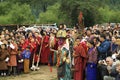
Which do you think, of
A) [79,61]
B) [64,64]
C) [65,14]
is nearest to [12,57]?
[64,64]

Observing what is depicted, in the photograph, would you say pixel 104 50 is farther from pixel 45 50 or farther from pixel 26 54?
pixel 45 50

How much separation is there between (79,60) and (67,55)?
41cm

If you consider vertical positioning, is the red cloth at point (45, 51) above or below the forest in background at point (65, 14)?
below

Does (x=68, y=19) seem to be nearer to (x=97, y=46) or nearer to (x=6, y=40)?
(x=6, y=40)

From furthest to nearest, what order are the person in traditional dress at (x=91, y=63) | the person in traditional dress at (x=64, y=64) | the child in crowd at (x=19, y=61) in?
the child in crowd at (x=19, y=61)
the person in traditional dress at (x=64, y=64)
the person in traditional dress at (x=91, y=63)

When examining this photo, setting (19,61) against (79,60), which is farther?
(19,61)

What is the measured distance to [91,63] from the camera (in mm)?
11383

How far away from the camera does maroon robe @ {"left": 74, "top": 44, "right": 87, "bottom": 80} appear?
11.7m

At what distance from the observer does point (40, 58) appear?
17.2m

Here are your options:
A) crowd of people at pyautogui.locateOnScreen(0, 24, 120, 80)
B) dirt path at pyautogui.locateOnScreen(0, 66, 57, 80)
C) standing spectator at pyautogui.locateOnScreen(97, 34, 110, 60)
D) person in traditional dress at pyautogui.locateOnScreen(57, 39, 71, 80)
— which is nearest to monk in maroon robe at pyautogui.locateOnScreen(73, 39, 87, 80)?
crowd of people at pyautogui.locateOnScreen(0, 24, 120, 80)

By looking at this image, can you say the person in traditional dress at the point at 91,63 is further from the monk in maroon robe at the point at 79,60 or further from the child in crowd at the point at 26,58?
the child in crowd at the point at 26,58

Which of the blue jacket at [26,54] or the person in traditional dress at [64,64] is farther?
the blue jacket at [26,54]

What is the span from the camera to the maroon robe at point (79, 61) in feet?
38.5

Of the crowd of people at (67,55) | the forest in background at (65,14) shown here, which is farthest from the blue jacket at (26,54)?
the forest in background at (65,14)
